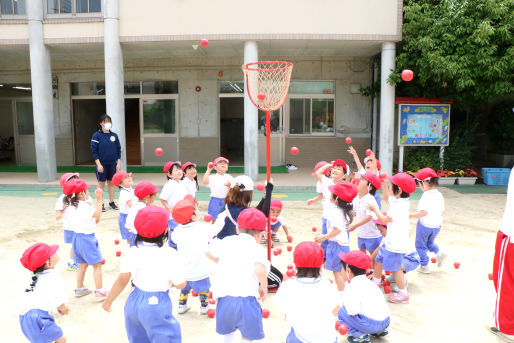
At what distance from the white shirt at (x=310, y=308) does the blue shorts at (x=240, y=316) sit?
25 centimetres

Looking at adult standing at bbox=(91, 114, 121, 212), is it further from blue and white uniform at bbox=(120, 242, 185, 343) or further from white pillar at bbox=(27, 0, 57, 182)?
blue and white uniform at bbox=(120, 242, 185, 343)

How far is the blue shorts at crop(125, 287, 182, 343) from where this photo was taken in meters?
2.74

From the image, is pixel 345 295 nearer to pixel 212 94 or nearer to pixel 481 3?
pixel 481 3

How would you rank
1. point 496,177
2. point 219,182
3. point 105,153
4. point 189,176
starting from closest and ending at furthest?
point 189,176, point 219,182, point 105,153, point 496,177

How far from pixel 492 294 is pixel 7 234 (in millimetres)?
7185

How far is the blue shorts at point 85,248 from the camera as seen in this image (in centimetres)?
435

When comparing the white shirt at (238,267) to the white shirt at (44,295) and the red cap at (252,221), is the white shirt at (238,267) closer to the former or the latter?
the red cap at (252,221)

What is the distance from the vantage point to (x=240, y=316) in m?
2.96

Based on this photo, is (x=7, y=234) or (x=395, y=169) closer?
(x=7, y=234)

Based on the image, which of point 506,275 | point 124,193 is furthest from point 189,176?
point 506,275

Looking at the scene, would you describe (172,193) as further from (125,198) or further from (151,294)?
(151,294)

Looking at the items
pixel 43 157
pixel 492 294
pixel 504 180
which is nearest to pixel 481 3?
pixel 504 180

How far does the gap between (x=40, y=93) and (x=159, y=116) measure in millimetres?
4156

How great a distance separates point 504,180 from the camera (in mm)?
11500
